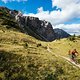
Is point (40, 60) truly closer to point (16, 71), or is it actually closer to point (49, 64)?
point (49, 64)

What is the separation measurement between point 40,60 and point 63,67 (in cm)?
400

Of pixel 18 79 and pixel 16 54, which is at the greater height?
pixel 16 54

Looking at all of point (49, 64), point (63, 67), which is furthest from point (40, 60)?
point (63, 67)

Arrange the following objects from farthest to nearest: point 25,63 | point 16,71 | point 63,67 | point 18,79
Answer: point 63,67
point 25,63
point 16,71
point 18,79

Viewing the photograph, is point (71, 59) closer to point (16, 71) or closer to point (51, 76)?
point (51, 76)

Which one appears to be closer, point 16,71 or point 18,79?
point 18,79

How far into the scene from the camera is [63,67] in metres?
33.2

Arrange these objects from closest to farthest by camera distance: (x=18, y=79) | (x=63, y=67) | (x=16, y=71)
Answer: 1. (x=18, y=79)
2. (x=16, y=71)
3. (x=63, y=67)

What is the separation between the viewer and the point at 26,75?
27.2 m

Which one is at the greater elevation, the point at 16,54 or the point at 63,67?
the point at 16,54

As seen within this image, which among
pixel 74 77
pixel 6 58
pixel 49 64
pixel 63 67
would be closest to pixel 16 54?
pixel 6 58

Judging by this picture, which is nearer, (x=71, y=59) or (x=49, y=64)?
(x=49, y=64)

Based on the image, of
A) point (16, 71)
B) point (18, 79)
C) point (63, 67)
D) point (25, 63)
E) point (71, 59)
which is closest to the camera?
point (18, 79)

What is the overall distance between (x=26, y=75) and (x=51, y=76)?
3.68 m
